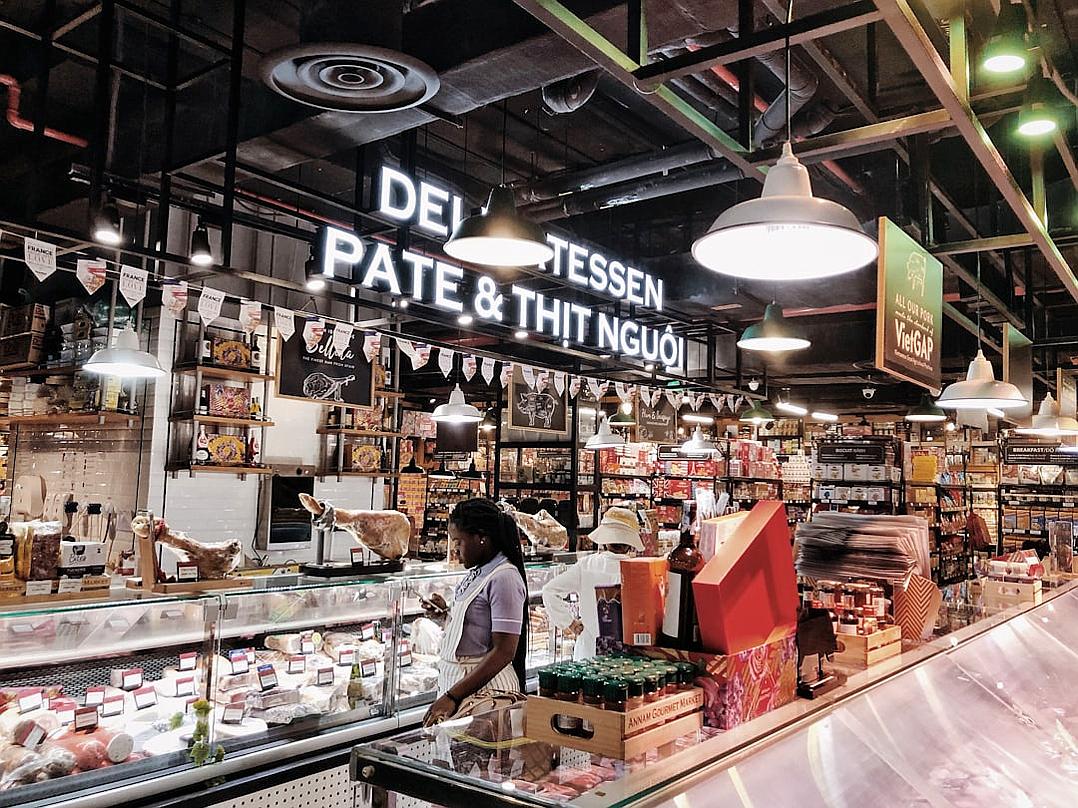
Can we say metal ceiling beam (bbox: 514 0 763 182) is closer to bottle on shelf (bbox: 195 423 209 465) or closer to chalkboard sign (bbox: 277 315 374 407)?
chalkboard sign (bbox: 277 315 374 407)

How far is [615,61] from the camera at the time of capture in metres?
2.58

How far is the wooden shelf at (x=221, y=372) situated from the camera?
25.4 ft

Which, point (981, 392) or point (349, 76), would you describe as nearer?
point (349, 76)

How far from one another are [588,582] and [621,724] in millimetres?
2285

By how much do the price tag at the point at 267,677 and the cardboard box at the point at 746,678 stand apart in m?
2.19

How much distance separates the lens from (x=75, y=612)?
10.4ft

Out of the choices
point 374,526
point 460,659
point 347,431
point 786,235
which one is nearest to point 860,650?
point 786,235

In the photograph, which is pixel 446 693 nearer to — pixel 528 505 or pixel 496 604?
pixel 496 604

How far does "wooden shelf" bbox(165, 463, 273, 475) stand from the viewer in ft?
25.5

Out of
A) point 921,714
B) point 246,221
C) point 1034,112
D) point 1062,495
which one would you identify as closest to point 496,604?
point 921,714

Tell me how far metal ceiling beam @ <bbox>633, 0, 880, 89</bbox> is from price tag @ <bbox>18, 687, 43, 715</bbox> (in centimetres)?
308

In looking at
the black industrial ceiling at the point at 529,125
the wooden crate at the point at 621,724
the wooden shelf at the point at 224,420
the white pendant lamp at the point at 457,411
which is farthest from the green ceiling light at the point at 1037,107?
the wooden shelf at the point at 224,420

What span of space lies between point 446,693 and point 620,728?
1.62m

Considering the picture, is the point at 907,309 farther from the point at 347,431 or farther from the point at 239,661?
the point at 347,431
